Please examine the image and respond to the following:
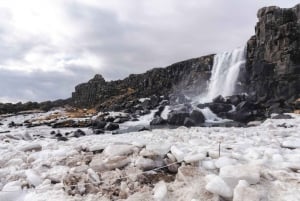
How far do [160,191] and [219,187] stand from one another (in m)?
0.65

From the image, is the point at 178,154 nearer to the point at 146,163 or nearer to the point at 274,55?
the point at 146,163

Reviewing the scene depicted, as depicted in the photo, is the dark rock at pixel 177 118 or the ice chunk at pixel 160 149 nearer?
the ice chunk at pixel 160 149

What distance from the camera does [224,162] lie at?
409cm

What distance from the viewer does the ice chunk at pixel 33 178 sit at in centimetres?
445

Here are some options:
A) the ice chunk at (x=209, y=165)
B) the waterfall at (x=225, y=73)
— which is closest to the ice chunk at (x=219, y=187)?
the ice chunk at (x=209, y=165)

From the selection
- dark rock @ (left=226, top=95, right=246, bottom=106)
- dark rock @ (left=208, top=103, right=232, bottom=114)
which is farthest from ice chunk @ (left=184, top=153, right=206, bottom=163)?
dark rock @ (left=226, top=95, right=246, bottom=106)

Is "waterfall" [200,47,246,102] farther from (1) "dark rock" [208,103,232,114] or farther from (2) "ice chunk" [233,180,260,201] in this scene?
(2) "ice chunk" [233,180,260,201]

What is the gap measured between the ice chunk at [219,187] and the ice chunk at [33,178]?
7.12 feet

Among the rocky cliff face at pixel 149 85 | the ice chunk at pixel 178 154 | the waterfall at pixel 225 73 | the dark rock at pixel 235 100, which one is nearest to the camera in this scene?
the ice chunk at pixel 178 154

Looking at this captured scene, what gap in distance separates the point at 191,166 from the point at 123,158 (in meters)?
1.04

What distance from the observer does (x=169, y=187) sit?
3.90 meters

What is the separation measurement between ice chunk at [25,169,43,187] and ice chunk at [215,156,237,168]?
2.20 m

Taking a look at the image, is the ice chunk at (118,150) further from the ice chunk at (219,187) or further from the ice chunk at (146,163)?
the ice chunk at (219,187)

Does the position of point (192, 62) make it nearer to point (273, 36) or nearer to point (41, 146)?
point (273, 36)
